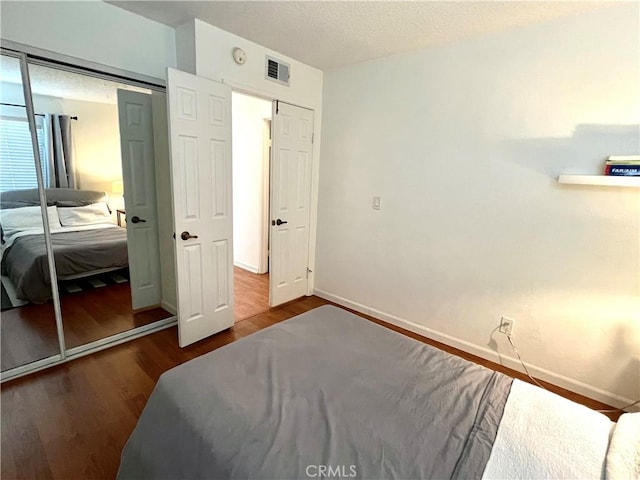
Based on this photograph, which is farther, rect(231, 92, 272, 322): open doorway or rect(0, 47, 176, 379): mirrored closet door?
rect(231, 92, 272, 322): open doorway

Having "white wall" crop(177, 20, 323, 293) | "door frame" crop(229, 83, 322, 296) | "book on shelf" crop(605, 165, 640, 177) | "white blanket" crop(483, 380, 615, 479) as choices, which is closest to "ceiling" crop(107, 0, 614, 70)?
"white wall" crop(177, 20, 323, 293)

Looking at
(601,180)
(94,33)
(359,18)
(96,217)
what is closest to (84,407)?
(96,217)

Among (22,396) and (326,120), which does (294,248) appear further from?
(22,396)

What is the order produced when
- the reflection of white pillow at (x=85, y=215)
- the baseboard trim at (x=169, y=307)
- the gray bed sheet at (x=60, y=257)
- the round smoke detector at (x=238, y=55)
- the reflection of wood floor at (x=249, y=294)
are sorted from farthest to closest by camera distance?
the reflection of wood floor at (x=249, y=294) < the baseboard trim at (x=169, y=307) < the reflection of white pillow at (x=85, y=215) < the round smoke detector at (x=238, y=55) < the gray bed sheet at (x=60, y=257)

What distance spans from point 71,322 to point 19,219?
94cm

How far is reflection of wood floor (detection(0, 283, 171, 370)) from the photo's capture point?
219 cm

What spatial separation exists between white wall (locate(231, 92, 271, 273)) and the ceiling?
1.49 metres

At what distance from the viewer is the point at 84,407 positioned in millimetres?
1824

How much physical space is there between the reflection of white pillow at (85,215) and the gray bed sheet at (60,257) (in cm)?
8

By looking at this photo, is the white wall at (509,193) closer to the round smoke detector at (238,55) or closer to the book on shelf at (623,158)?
the book on shelf at (623,158)

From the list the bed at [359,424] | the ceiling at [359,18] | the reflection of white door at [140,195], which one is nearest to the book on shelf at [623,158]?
the ceiling at [359,18]

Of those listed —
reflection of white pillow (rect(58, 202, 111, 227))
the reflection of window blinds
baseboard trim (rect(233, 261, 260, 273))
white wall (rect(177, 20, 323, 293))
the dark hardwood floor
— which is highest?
white wall (rect(177, 20, 323, 293))

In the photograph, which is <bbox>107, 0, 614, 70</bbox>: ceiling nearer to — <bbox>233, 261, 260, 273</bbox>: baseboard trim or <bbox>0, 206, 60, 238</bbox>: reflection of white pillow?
<bbox>0, 206, 60, 238</bbox>: reflection of white pillow

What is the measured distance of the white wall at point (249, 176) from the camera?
3.97m
